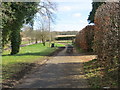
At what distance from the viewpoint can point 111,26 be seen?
339 inches

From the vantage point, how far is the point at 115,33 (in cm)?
814

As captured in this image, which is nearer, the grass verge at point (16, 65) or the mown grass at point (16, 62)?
the grass verge at point (16, 65)

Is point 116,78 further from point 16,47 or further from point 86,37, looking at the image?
point 16,47

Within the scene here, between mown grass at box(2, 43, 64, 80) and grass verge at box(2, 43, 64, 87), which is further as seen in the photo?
mown grass at box(2, 43, 64, 80)

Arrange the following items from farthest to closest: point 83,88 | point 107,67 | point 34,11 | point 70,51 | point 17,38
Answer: point 70,51
point 17,38
point 34,11
point 107,67
point 83,88

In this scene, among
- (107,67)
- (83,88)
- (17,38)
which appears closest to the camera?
(83,88)

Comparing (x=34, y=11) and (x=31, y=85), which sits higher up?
(x=34, y=11)

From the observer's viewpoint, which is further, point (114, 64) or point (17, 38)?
point (17, 38)

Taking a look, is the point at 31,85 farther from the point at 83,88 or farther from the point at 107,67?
the point at 107,67

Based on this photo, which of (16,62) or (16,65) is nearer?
(16,65)

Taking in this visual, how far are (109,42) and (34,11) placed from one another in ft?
42.8

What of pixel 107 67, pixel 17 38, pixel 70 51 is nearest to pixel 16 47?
pixel 17 38

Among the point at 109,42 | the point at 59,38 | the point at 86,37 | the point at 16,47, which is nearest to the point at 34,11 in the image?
the point at 86,37

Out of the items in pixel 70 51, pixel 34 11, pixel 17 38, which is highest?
pixel 34 11
